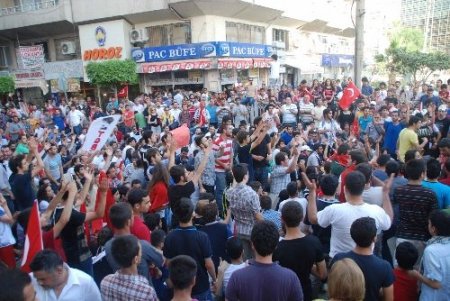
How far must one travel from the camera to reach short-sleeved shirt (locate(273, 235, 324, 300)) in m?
3.15

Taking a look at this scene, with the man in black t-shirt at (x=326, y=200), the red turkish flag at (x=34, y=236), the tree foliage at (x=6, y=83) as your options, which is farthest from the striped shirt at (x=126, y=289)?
the tree foliage at (x=6, y=83)

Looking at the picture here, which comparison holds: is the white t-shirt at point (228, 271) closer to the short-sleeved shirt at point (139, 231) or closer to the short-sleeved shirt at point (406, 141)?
the short-sleeved shirt at point (139, 231)

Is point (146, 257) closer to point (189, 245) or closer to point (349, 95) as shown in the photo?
point (189, 245)

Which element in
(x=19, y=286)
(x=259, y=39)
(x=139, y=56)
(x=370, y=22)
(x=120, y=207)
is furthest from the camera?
(x=370, y=22)

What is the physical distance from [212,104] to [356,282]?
11.3 meters

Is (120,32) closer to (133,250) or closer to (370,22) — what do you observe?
(133,250)

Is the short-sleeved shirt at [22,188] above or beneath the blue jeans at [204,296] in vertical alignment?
above

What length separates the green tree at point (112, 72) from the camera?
21.6 m

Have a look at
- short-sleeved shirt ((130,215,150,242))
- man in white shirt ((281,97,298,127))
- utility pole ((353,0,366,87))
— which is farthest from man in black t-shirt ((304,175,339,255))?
utility pole ((353,0,366,87))

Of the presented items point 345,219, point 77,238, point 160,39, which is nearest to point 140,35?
point 160,39

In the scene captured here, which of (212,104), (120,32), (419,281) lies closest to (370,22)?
(120,32)

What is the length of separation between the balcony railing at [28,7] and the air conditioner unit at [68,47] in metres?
2.31

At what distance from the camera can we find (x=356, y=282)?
2246 millimetres

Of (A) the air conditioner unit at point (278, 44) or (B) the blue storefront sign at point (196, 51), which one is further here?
(A) the air conditioner unit at point (278, 44)
